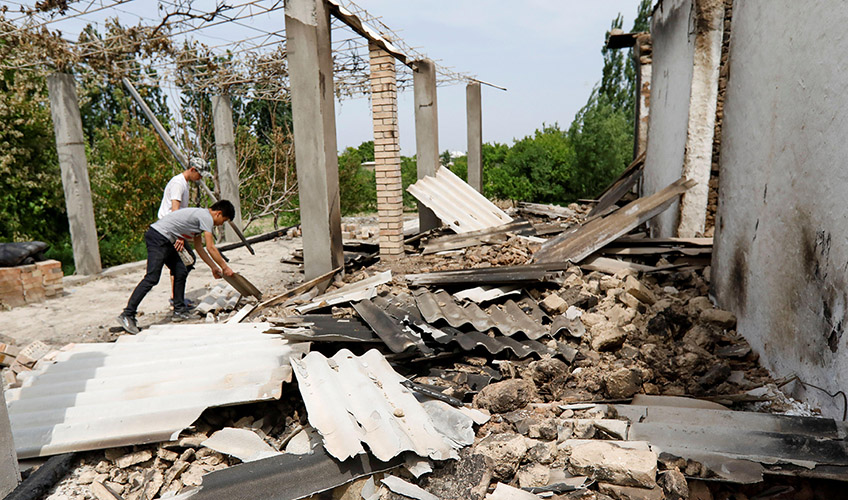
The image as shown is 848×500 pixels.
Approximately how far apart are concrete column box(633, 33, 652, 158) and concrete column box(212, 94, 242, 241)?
28.8 feet

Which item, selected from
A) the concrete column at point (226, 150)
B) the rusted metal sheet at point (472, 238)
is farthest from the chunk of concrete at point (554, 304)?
the concrete column at point (226, 150)

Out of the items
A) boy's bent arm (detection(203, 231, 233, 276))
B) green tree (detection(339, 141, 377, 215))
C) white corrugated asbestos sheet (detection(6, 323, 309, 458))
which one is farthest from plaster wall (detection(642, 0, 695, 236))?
green tree (detection(339, 141, 377, 215))

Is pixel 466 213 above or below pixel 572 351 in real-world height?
above

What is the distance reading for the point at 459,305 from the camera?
4.44m

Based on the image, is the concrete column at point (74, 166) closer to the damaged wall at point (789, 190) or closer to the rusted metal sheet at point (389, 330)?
the rusted metal sheet at point (389, 330)

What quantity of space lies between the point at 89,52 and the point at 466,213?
22.0ft

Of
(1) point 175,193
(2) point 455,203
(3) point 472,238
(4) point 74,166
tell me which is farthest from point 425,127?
(4) point 74,166

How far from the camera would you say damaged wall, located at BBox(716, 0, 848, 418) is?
254cm

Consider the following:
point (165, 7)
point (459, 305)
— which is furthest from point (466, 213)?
point (165, 7)

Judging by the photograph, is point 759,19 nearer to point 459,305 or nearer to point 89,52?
point 459,305

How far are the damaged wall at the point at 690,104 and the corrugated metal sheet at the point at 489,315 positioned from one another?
244cm

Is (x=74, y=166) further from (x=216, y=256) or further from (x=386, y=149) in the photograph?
(x=386, y=149)

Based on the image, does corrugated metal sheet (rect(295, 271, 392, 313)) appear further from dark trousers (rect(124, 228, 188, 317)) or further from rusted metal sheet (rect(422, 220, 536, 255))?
dark trousers (rect(124, 228, 188, 317))

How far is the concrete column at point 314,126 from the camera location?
216 inches
